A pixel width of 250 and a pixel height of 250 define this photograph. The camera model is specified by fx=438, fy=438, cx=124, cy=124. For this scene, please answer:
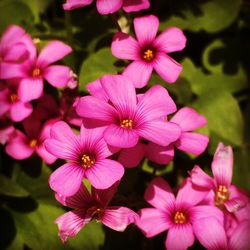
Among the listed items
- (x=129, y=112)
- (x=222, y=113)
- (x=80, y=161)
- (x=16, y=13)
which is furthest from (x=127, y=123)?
(x=16, y=13)

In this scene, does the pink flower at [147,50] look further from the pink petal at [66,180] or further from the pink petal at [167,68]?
the pink petal at [66,180]

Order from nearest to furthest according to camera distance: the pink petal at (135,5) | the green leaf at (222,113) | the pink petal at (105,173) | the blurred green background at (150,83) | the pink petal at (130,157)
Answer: the pink petal at (105,173), the pink petal at (130,157), the pink petal at (135,5), the blurred green background at (150,83), the green leaf at (222,113)

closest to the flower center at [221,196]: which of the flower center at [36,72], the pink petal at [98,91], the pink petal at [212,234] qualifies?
the pink petal at [212,234]

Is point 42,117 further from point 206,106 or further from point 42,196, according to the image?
point 206,106

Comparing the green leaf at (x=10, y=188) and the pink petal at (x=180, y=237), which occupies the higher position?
the pink petal at (x=180, y=237)

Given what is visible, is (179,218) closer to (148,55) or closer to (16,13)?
(148,55)

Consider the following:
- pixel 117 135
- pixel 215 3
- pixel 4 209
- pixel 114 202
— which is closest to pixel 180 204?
pixel 114 202

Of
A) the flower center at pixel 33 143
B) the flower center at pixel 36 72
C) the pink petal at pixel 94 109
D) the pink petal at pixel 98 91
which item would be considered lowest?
the flower center at pixel 33 143
